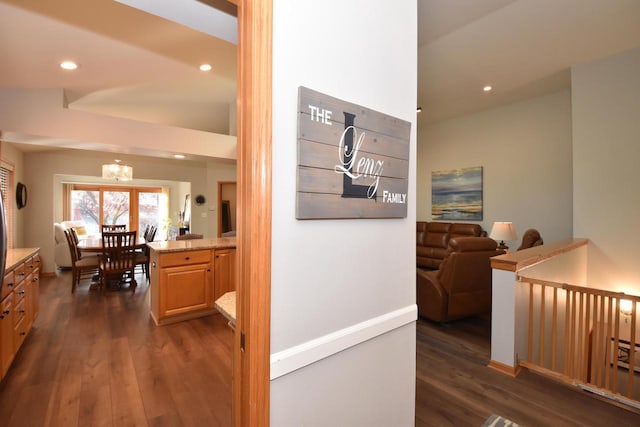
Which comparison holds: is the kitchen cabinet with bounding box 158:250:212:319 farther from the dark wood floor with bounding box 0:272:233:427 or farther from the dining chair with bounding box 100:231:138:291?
the dining chair with bounding box 100:231:138:291

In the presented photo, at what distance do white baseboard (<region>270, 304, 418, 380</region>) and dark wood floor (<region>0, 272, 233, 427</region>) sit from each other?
1308mm

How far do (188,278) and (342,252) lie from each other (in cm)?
296

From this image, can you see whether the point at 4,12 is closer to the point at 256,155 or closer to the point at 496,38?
the point at 256,155

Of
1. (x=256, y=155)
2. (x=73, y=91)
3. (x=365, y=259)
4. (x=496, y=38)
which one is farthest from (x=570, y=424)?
(x=73, y=91)

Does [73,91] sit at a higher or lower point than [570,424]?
higher

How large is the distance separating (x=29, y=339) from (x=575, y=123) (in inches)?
267

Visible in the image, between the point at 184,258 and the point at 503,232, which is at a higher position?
the point at 503,232

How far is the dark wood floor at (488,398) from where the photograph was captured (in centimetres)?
196

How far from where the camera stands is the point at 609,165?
11.9 ft

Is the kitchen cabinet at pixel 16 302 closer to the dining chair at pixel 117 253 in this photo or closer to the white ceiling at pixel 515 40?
the dining chair at pixel 117 253

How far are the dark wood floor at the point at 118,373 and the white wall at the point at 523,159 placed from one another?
15.9 ft

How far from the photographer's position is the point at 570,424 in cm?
191

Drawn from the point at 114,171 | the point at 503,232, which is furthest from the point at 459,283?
A: the point at 114,171

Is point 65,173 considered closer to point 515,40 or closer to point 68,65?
point 68,65
